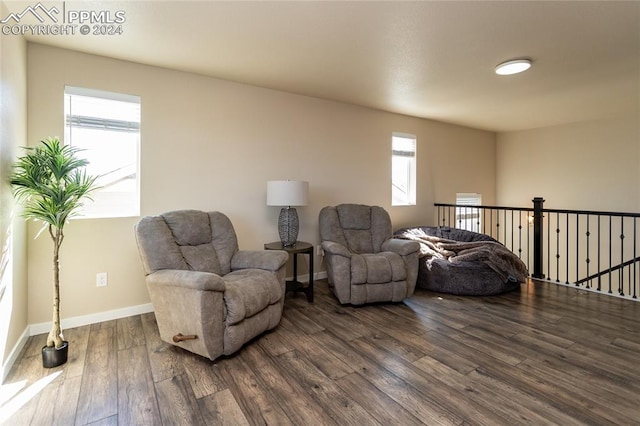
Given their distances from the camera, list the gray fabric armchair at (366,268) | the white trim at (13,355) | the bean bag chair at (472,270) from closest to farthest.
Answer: the white trim at (13,355) → the gray fabric armchair at (366,268) → the bean bag chair at (472,270)

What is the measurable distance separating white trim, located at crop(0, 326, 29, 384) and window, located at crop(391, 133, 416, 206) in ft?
14.6

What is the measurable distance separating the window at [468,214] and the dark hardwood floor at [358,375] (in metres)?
3.06

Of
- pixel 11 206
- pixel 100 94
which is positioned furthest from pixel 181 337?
pixel 100 94

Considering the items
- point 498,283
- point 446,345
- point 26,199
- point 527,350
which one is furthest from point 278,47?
point 498,283

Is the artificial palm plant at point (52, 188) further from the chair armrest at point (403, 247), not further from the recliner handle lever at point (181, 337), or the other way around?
the chair armrest at point (403, 247)

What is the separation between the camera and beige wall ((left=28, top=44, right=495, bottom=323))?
8.61 feet

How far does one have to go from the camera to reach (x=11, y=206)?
Answer: 2131 mm

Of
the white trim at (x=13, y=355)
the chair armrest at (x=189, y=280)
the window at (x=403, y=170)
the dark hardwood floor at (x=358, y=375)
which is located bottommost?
the dark hardwood floor at (x=358, y=375)

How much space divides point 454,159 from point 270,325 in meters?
4.74

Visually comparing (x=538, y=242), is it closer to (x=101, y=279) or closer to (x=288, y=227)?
(x=288, y=227)

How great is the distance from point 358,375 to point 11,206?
2618 millimetres

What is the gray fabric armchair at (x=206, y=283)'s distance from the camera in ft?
6.86

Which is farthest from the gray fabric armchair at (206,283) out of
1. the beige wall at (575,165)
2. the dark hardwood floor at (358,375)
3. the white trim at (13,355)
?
the beige wall at (575,165)

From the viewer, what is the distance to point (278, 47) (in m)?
2.62
